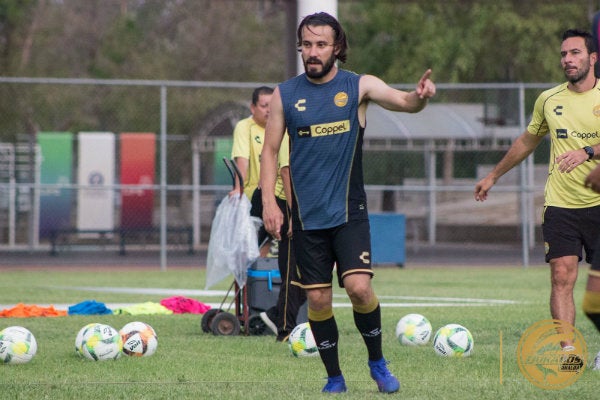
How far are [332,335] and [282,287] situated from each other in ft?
8.96

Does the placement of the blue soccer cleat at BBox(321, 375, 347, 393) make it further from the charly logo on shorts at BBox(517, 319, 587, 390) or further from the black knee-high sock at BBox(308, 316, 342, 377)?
the charly logo on shorts at BBox(517, 319, 587, 390)

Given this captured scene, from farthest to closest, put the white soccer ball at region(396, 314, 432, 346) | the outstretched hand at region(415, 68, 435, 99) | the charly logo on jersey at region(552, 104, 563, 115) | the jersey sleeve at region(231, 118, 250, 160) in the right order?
the jersey sleeve at region(231, 118, 250, 160)
the white soccer ball at region(396, 314, 432, 346)
the charly logo on jersey at region(552, 104, 563, 115)
the outstretched hand at region(415, 68, 435, 99)

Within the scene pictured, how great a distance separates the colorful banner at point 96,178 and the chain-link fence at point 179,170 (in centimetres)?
2

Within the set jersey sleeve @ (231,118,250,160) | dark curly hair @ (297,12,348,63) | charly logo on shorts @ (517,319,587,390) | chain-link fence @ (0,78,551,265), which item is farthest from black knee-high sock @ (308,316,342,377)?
chain-link fence @ (0,78,551,265)

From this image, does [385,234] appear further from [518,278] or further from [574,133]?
[574,133]

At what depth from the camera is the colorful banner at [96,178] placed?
82.5 ft

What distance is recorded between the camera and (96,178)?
26281mm

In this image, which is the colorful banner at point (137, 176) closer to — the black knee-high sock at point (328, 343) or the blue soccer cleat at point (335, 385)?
the black knee-high sock at point (328, 343)

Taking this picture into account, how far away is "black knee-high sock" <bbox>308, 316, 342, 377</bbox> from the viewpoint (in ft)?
21.7

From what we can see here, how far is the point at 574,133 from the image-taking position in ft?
25.5

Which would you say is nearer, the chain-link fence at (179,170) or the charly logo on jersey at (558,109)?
the charly logo on jersey at (558,109)

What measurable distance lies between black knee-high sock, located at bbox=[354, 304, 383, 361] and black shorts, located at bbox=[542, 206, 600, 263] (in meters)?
1.85

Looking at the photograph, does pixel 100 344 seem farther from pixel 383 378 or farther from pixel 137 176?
pixel 137 176

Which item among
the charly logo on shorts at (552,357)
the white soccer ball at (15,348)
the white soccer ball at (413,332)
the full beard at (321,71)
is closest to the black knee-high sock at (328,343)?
the charly logo on shorts at (552,357)
